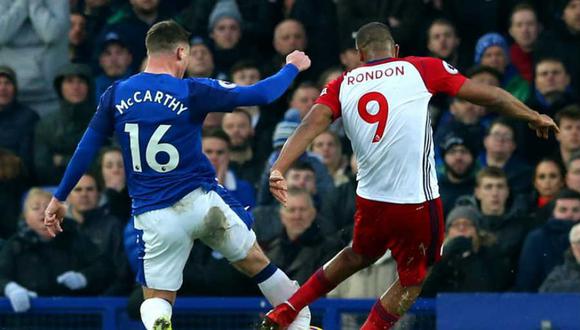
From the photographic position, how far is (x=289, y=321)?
12.5 metres

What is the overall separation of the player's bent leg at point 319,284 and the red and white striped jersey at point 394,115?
1.98ft

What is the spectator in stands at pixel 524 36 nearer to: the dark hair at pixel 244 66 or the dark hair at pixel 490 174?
the dark hair at pixel 490 174

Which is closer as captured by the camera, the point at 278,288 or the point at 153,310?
the point at 153,310

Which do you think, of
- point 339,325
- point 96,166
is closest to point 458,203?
point 339,325

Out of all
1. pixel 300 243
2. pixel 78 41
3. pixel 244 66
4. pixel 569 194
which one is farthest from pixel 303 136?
pixel 78 41

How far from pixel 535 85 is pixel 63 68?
431cm

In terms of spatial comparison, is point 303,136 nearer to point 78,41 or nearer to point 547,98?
point 547,98

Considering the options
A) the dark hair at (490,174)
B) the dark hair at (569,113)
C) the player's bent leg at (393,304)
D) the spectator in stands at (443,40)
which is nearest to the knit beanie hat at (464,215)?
the dark hair at (490,174)

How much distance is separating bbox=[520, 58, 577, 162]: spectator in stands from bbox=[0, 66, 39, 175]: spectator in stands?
4491mm

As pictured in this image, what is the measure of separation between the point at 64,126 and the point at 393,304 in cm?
565

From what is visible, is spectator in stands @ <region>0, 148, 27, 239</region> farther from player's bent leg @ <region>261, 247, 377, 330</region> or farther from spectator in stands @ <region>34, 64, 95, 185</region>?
player's bent leg @ <region>261, 247, 377, 330</region>

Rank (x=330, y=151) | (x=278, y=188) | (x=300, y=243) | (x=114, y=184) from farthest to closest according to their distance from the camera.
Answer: (x=330, y=151), (x=114, y=184), (x=300, y=243), (x=278, y=188)

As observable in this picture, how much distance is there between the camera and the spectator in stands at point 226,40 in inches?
711

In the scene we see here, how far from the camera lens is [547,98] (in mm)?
A: 16719
